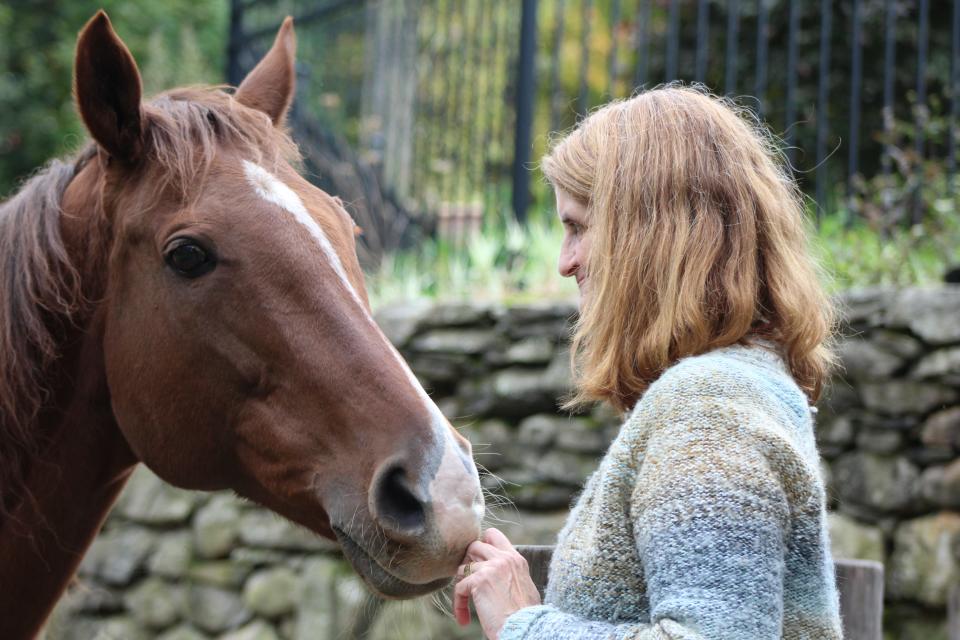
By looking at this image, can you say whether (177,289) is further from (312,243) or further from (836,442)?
(836,442)

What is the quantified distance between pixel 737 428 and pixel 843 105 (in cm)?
756

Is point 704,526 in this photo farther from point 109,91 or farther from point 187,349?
point 109,91

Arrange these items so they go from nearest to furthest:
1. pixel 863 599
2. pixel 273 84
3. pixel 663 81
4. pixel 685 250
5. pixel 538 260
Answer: pixel 685 250
pixel 863 599
pixel 273 84
pixel 538 260
pixel 663 81

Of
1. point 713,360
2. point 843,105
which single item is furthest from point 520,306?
point 843,105

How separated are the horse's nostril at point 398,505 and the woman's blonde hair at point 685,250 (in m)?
0.35

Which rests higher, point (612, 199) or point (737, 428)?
point (612, 199)

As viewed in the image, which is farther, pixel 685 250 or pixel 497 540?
pixel 497 540

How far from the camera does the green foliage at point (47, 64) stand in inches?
591

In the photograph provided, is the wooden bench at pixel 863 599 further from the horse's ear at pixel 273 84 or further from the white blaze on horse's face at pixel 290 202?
the horse's ear at pixel 273 84

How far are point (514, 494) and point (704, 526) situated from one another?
10.6 feet

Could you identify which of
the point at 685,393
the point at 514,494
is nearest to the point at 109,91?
the point at 685,393

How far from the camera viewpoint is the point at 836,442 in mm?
4039

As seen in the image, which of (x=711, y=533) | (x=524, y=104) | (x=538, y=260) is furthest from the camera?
(x=524, y=104)

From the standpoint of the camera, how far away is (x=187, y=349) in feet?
6.35
